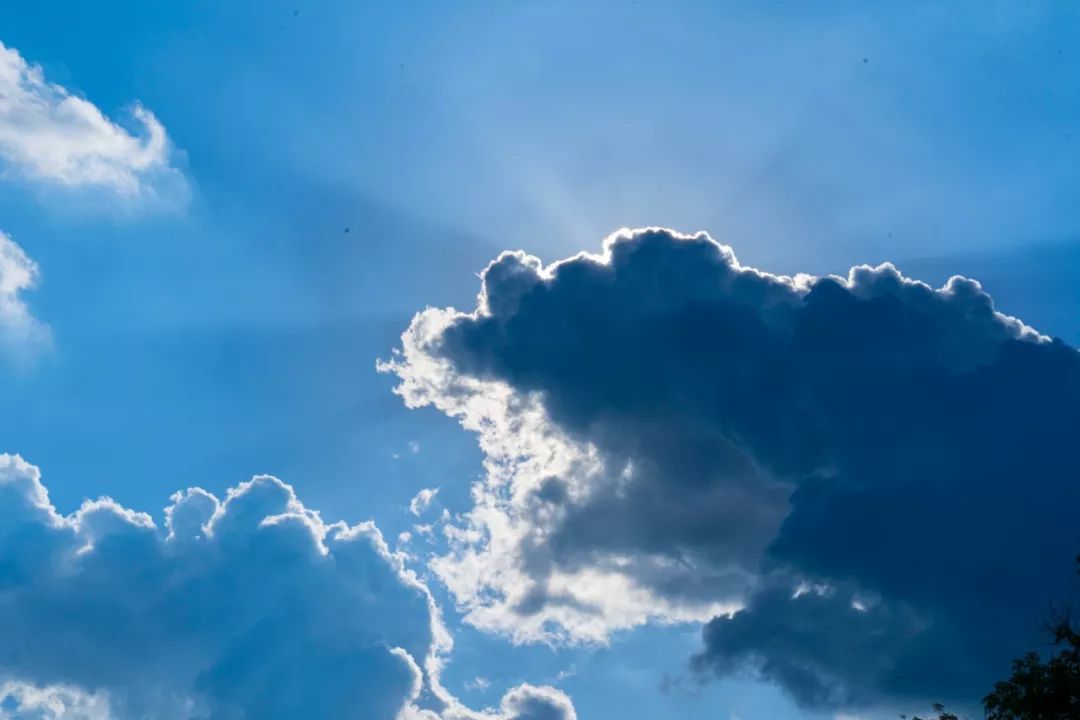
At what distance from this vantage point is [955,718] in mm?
71375

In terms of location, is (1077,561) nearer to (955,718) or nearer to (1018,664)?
(1018,664)

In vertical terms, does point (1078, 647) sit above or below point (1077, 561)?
below

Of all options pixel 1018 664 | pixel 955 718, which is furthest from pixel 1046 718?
pixel 955 718

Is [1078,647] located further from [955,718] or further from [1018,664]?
[955,718]

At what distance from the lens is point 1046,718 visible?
6400 cm

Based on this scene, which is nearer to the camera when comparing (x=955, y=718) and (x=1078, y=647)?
(x=1078, y=647)

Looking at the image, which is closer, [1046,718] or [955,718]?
[1046,718]

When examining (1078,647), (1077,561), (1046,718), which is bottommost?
(1046,718)

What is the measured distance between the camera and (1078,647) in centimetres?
6481

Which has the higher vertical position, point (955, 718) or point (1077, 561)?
point (1077, 561)

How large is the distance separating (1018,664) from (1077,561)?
7.77 meters

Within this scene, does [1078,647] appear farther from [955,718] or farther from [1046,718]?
[955,718]

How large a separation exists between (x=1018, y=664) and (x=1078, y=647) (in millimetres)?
3980

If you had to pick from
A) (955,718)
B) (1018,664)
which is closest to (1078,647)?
(1018,664)
